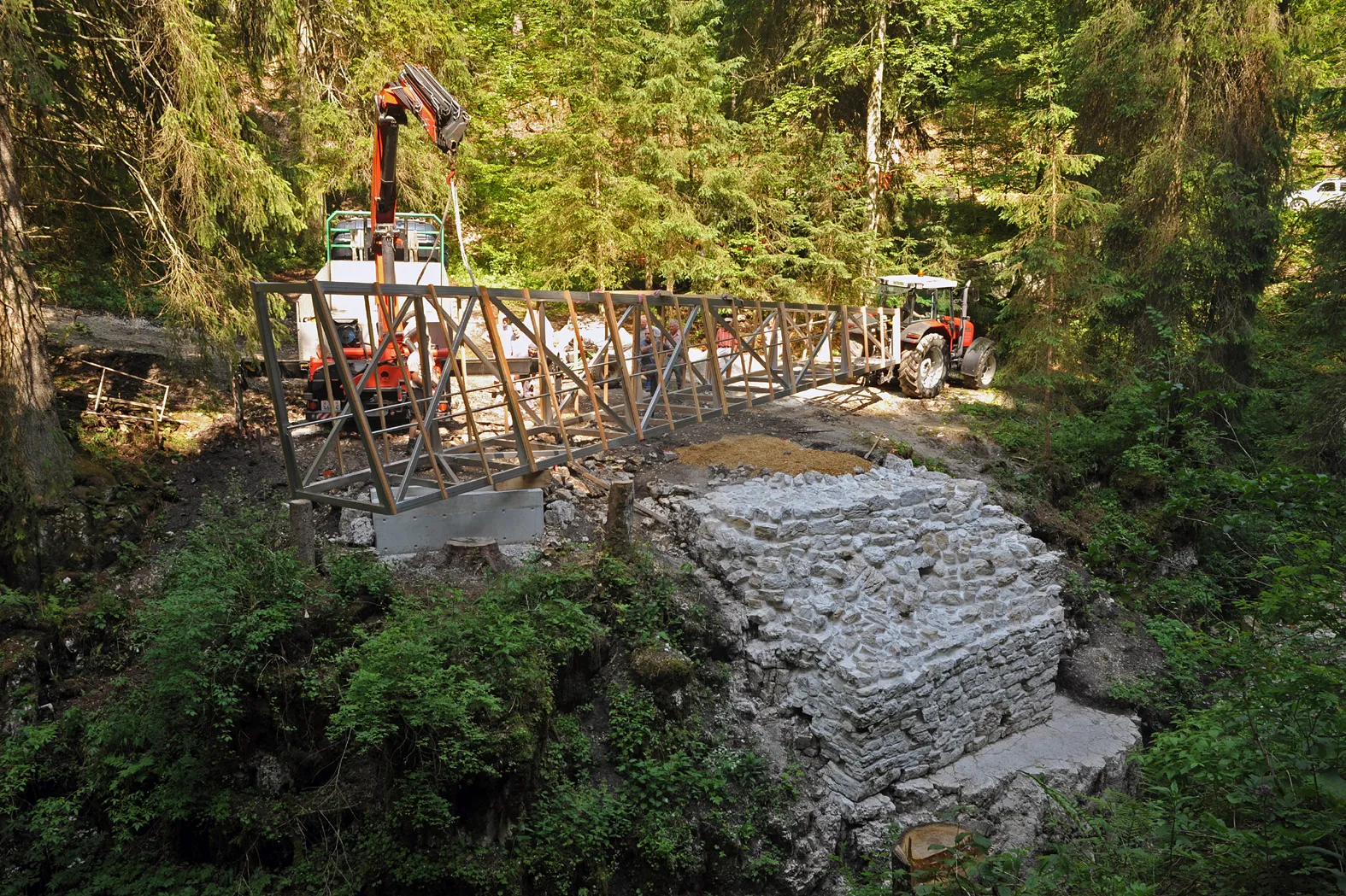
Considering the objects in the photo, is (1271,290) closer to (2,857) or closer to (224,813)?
(224,813)

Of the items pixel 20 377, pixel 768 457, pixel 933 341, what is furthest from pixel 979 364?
pixel 20 377

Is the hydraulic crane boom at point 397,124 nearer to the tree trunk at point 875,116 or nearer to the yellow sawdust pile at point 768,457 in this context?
the yellow sawdust pile at point 768,457

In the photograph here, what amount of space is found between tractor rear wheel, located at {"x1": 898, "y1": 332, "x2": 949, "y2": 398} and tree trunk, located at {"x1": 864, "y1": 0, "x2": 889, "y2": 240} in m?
Answer: 3.67

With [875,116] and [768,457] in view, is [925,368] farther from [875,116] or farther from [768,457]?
[875,116]

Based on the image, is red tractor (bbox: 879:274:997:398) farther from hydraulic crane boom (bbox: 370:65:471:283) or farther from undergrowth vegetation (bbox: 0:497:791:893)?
undergrowth vegetation (bbox: 0:497:791:893)

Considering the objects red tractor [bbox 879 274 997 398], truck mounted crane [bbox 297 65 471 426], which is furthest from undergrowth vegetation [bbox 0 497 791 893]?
red tractor [bbox 879 274 997 398]

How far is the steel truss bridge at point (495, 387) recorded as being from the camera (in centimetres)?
654

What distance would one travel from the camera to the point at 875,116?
58.3 feet

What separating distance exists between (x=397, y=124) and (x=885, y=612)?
296 inches

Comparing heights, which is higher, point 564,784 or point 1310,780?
point 1310,780

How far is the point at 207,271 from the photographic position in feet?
28.6

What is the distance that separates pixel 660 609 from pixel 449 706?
2691 millimetres

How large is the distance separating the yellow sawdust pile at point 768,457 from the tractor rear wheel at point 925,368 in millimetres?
4116

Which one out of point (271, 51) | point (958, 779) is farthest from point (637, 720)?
point (271, 51)
